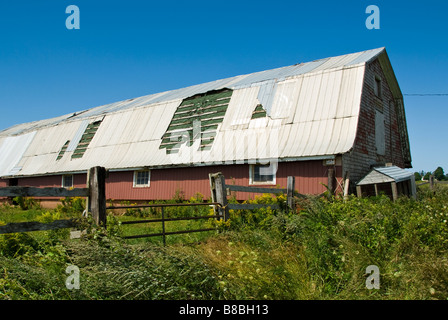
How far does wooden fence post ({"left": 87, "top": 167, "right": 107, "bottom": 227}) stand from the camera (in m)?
6.17

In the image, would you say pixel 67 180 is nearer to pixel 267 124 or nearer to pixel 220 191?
pixel 267 124

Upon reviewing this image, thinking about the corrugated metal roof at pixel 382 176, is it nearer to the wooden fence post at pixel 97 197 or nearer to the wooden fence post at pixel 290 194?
the wooden fence post at pixel 290 194

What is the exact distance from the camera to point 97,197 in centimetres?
620

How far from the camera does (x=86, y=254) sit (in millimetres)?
5168

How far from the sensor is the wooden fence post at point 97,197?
6173mm

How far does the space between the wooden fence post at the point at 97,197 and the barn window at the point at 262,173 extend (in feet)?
30.2

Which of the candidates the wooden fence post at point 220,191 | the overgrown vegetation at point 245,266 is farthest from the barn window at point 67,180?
the overgrown vegetation at point 245,266

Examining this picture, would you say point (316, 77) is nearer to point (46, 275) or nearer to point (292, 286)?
point (292, 286)

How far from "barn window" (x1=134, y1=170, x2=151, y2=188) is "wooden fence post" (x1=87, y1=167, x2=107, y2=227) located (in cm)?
1228

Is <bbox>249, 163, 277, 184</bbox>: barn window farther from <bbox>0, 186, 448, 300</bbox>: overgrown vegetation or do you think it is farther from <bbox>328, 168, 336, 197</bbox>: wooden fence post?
<bbox>0, 186, 448, 300</bbox>: overgrown vegetation

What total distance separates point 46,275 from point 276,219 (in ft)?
16.9

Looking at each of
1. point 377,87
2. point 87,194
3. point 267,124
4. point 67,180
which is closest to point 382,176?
point 267,124

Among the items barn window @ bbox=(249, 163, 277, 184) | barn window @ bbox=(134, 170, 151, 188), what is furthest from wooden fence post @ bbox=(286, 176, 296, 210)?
barn window @ bbox=(134, 170, 151, 188)
